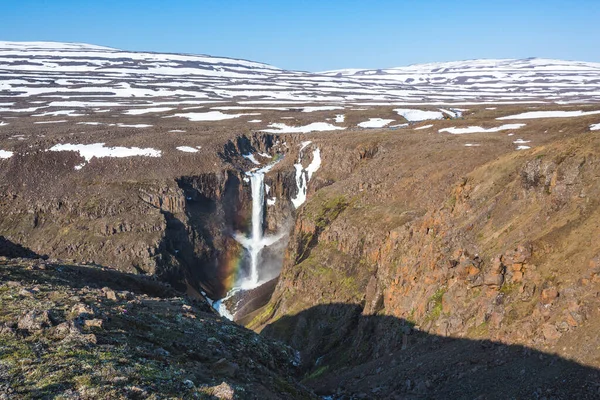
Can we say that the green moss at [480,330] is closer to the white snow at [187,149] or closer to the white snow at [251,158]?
the white snow at [251,158]

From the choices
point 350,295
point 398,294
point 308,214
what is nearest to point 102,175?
point 308,214

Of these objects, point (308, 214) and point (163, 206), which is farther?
point (163, 206)

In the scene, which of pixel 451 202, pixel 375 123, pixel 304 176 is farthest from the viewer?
pixel 375 123

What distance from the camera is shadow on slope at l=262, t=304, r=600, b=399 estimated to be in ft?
54.2

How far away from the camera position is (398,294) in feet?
105

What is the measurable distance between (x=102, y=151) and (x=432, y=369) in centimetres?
8542

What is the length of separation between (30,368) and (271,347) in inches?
580

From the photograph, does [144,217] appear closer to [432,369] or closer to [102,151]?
[102,151]

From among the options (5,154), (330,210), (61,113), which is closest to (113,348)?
(330,210)

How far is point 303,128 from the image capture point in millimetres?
110750

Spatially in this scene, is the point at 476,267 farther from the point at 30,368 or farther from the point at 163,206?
the point at 163,206

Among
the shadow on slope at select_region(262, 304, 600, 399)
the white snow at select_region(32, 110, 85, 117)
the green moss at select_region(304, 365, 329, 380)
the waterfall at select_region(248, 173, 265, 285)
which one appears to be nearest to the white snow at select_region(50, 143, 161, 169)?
the waterfall at select_region(248, 173, 265, 285)

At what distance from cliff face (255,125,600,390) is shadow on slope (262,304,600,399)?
32cm

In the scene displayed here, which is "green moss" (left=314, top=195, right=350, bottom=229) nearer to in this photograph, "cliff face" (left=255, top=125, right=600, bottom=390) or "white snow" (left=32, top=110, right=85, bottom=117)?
"cliff face" (left=255, top=125, right=600, bottom=390)
